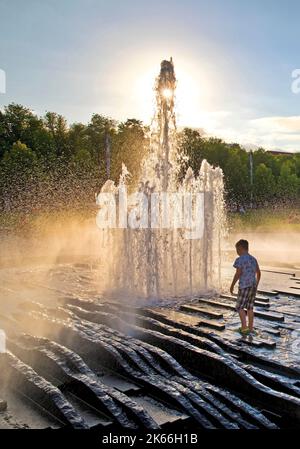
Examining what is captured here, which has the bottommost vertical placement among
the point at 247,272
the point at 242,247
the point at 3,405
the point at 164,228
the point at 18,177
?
the point at 3,405

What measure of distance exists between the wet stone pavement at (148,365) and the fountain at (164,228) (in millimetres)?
1138

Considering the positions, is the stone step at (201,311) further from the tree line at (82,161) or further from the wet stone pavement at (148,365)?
the tree line at (82,161)

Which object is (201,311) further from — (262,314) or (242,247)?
(242,247)

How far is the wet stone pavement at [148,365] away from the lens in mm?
4430

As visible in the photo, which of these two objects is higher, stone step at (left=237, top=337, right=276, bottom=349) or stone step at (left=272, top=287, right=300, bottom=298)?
A: stone step at (left=272, top=287, right=300, bottom=298)

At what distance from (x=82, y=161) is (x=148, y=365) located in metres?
24.8

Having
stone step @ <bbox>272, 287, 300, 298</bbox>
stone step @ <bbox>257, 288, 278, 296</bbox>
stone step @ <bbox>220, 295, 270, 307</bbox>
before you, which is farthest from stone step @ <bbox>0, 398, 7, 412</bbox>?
stone step @ <bbox>272, 287, 300, 298</bbox>

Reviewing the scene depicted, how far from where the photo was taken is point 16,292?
9570 mm

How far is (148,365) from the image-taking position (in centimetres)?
553

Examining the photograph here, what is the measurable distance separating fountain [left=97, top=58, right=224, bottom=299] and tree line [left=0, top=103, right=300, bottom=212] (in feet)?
33.6

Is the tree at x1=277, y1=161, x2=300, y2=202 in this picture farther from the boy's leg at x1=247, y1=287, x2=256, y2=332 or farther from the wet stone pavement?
the boy's leg at x1=247, y1=287, x2=256, y2=332

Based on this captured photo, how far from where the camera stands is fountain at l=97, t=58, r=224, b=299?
9562mm

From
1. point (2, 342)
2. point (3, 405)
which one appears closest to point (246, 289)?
point (2, 342)

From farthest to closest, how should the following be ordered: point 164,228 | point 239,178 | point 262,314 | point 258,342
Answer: point 239,178 < point 164,228 < point 262,314 < point 258,342
